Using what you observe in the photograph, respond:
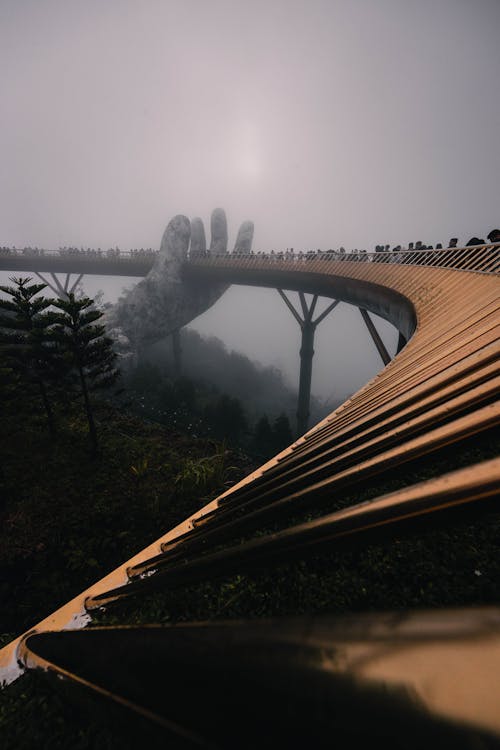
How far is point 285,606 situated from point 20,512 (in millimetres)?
7689

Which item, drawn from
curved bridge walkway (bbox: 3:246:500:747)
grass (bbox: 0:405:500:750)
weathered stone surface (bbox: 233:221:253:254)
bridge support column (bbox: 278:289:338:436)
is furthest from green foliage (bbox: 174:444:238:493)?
weathered stone surface (bbox: 233:221:253:254)

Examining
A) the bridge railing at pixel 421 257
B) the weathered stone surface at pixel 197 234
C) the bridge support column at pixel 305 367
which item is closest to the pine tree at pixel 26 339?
the bridge railing at pixel 421 257

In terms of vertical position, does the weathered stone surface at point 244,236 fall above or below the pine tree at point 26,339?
above

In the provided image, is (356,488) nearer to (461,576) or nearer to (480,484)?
(480,484)

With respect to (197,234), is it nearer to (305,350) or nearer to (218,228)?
(218,228)

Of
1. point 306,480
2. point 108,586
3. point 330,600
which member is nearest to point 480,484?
point 306,480

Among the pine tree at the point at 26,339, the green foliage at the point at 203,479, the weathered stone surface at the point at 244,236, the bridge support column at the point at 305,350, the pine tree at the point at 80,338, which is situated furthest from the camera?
the weathered stone surface at the point at 244,236

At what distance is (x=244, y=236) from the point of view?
33.3 metres

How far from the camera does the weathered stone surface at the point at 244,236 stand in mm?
33250

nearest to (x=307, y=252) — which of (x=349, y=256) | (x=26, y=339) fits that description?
(x=349, y=256)

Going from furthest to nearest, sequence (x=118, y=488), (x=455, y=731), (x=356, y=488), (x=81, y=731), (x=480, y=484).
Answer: (x=118, y=488)
(x=81, y=731)
(x=356, y=488)
(x=480, y=484)
(x=455, y=731)

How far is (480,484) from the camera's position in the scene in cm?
70

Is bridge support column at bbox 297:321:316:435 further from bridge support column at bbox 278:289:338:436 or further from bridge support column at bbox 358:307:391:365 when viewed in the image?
bridge support column at bbox 358:307:391:365

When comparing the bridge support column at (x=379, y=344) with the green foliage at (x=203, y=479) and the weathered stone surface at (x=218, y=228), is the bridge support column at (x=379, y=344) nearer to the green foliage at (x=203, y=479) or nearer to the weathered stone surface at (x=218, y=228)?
the green foliage at (x=203, y=479)
